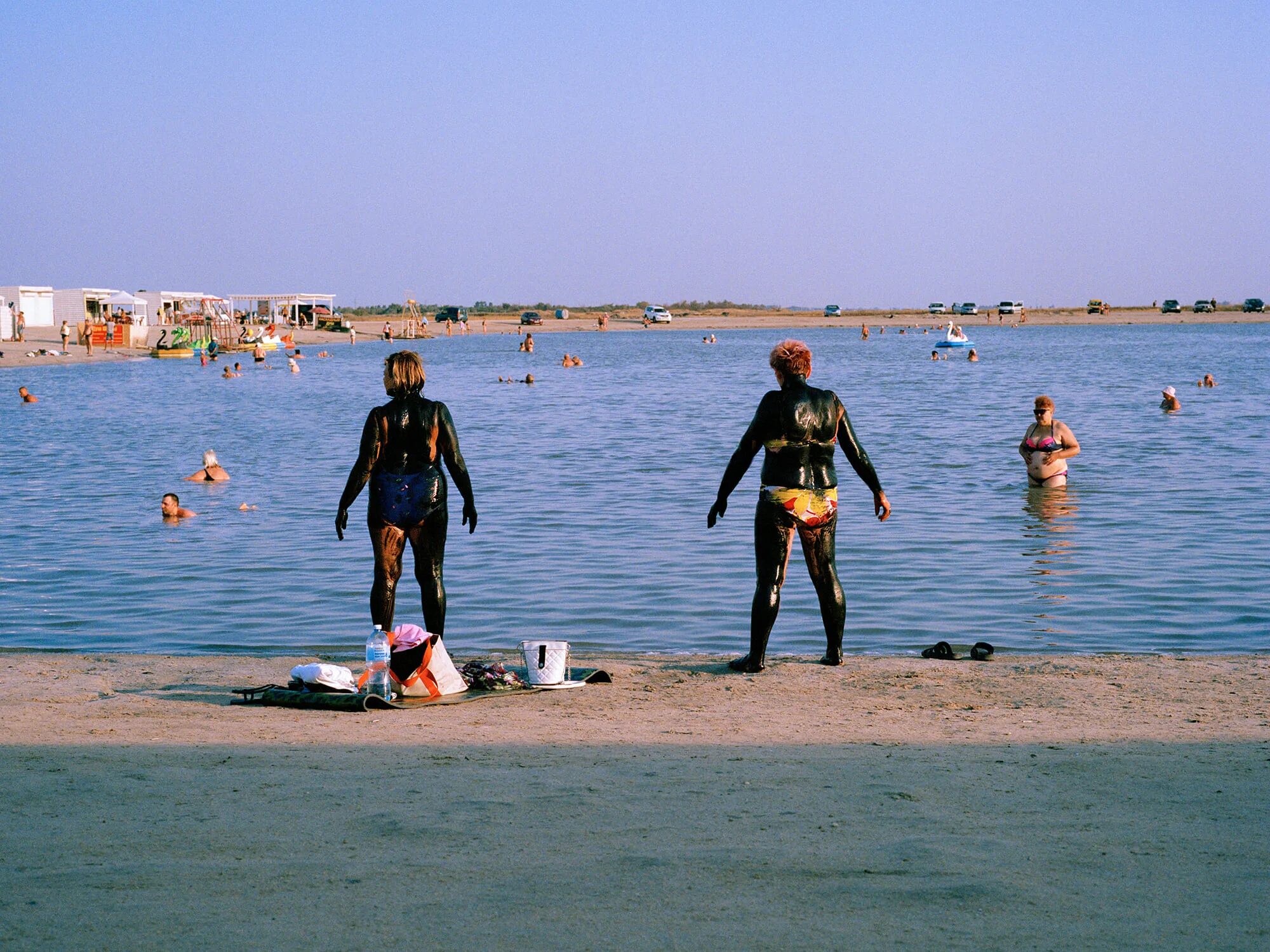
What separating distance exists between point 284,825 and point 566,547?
9979 mm

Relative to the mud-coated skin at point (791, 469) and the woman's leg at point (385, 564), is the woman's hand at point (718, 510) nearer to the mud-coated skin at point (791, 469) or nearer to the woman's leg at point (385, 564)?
the mud-coated skin at point (791, 469)

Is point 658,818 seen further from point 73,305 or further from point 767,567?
point 73,305

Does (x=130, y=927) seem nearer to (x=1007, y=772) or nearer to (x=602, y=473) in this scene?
(x=1007, y=772)

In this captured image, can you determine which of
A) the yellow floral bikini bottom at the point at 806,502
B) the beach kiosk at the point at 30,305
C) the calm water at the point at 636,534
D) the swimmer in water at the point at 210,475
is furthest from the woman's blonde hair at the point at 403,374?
the beach kiosk at the point at 30,305

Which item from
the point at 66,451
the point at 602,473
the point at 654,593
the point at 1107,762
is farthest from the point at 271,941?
the point at 66,451

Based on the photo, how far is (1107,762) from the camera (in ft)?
19.0

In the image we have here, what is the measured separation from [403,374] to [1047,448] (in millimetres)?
12218

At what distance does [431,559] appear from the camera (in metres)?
7.84

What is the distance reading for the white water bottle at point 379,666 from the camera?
23.7 feet

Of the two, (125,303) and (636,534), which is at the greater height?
(125,303)

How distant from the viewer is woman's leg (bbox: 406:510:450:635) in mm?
7788

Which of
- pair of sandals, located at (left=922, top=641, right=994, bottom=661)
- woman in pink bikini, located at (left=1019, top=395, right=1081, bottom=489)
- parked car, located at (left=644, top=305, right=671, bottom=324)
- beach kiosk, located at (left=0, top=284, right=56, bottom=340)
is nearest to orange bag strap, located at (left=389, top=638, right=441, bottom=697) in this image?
pair of sandals, located at (left=922, top=641, right=994, bottom=661)

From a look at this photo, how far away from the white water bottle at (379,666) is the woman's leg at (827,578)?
2.44m

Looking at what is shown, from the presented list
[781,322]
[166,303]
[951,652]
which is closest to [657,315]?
[781,322]
